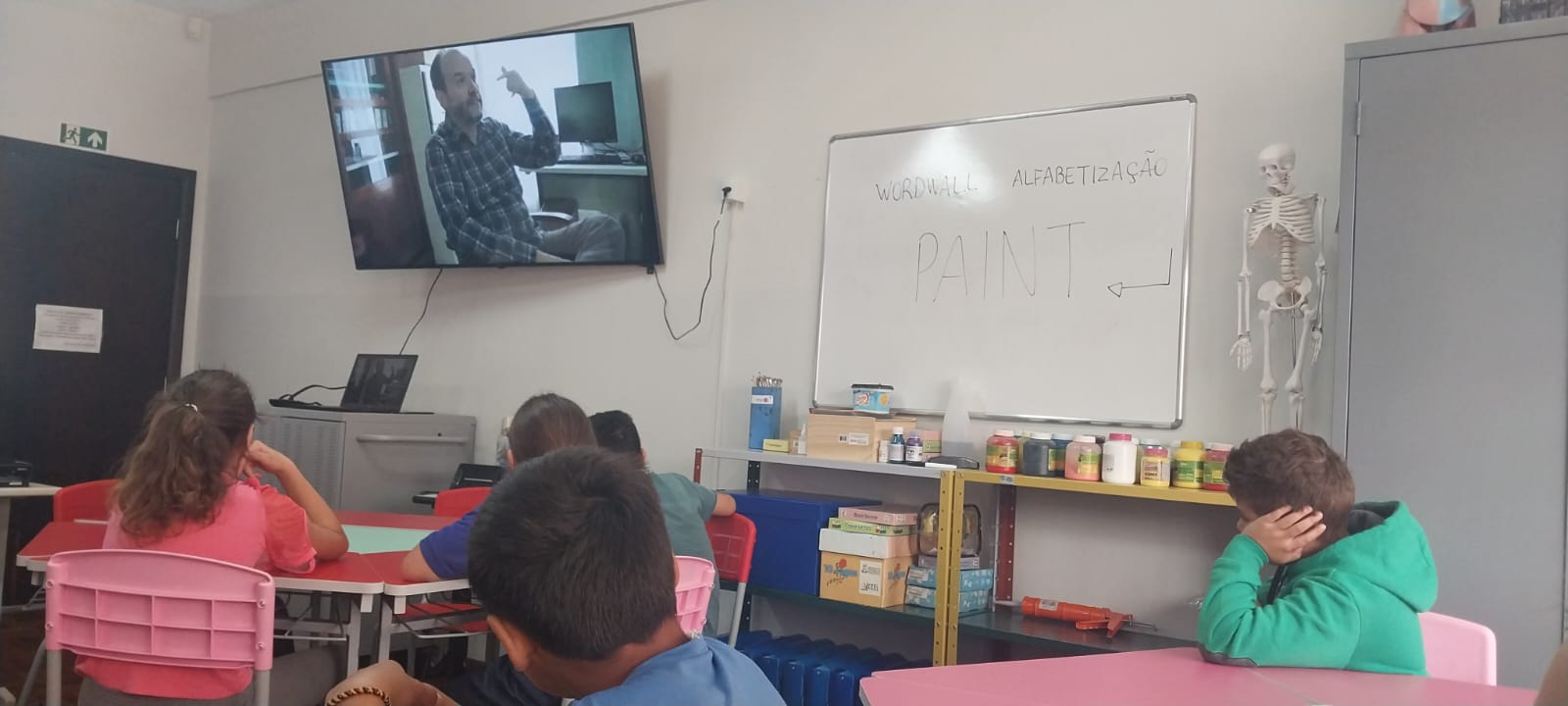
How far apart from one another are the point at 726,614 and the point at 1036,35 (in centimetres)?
211

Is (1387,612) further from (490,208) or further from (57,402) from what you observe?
(57,402)

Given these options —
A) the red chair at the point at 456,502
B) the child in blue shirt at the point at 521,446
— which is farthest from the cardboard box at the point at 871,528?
the red chair at the point at 456,502

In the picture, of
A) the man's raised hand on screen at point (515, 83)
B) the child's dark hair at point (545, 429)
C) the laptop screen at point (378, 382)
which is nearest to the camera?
the child's dark hair at point (545, 429)

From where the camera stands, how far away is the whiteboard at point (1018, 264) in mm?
3209

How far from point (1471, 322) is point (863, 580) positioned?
1648mm

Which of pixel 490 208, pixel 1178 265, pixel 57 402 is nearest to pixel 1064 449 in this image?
pixel 1178 265

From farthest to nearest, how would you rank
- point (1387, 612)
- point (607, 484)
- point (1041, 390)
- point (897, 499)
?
point (897, 499)
point (1041, 390)
point (1387, 612)
point (607, 484)

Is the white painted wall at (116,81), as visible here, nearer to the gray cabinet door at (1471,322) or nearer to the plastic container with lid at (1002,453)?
the plastic container with lid at (1002,453)

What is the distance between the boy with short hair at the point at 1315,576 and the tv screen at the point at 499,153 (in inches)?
105

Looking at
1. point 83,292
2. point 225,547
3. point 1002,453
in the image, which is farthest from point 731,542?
point 83,292

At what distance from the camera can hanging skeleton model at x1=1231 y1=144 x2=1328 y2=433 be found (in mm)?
2803

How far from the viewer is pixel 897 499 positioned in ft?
12.1

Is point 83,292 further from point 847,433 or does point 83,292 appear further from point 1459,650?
point 1459,650

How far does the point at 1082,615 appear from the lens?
313cm
